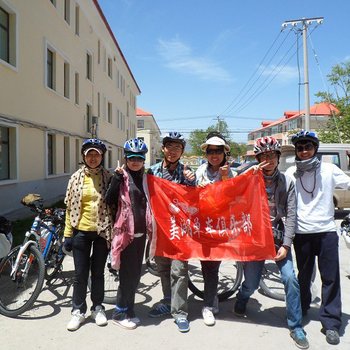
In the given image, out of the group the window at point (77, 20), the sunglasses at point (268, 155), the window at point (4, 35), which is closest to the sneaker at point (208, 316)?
the sunglasses at point (268, 155)

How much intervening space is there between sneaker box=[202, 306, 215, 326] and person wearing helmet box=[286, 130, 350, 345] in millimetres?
1080

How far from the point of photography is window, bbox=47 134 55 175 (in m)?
15.5

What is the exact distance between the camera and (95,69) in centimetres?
2411

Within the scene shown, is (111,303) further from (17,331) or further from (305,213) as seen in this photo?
(305,213)

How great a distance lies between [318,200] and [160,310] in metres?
2.06

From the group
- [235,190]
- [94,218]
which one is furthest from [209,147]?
[94,218]

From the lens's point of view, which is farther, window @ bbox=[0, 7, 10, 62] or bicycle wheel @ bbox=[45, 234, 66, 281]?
window @ bbox=[0, 7, 10, 62]

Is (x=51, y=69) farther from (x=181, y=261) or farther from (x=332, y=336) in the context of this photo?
(x=332, y=336)

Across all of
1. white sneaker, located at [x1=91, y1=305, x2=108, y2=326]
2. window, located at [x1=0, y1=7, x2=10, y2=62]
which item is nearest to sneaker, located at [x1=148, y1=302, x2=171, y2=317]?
white sneaker, located at [x1=91, y1=305, x2=108, y2=326]

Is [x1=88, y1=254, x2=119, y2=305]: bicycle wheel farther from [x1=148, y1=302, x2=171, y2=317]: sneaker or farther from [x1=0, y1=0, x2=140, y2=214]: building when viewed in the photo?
[x1=0, y1=0, x2=140, y2=214]: building

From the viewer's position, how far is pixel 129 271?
370cm

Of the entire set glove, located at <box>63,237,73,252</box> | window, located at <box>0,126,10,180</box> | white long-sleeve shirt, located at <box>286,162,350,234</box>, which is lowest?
glove, located at <box>63,237,73,252</box>

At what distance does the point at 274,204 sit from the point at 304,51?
2147 cm

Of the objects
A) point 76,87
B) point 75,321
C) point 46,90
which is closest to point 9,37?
point 46,90
